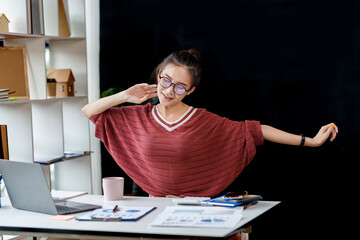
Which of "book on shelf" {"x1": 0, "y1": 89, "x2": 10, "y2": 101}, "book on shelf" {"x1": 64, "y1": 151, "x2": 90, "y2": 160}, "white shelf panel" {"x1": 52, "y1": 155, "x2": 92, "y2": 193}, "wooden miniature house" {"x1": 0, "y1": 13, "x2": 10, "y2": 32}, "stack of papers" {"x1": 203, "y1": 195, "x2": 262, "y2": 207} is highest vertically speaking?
"wooden miniature house" {"x1": 0, "y1": 13, "x2": 10, "y2": 32}

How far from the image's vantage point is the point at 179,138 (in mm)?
2771

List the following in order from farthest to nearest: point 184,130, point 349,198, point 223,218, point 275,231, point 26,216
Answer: point 275,231 < point 349,198 < point 184,130 < point 26,216 < point 223,218

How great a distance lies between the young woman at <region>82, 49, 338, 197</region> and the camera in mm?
2783

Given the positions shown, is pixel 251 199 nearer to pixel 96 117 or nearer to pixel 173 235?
pixel 173 235

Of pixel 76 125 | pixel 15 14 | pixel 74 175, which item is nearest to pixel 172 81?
pixel 15 14

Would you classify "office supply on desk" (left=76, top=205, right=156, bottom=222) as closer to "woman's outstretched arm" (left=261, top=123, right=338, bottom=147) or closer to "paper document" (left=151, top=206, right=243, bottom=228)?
"paper document" (left=151, top=206, right=243, bottom=228)

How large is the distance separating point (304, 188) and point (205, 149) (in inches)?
52.6

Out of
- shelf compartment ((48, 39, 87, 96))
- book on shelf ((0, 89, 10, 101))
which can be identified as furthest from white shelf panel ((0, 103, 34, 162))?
shelf compartment ((48, 39, 87, 96))

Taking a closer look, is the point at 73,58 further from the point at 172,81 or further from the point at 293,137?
the point at 293,137

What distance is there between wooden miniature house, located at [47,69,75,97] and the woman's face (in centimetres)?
120

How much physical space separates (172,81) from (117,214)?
3.16 feet

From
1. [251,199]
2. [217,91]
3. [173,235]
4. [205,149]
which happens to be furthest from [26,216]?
[217,91]

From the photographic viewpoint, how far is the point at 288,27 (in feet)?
12.5

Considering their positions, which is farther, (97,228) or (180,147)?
(180,147)
